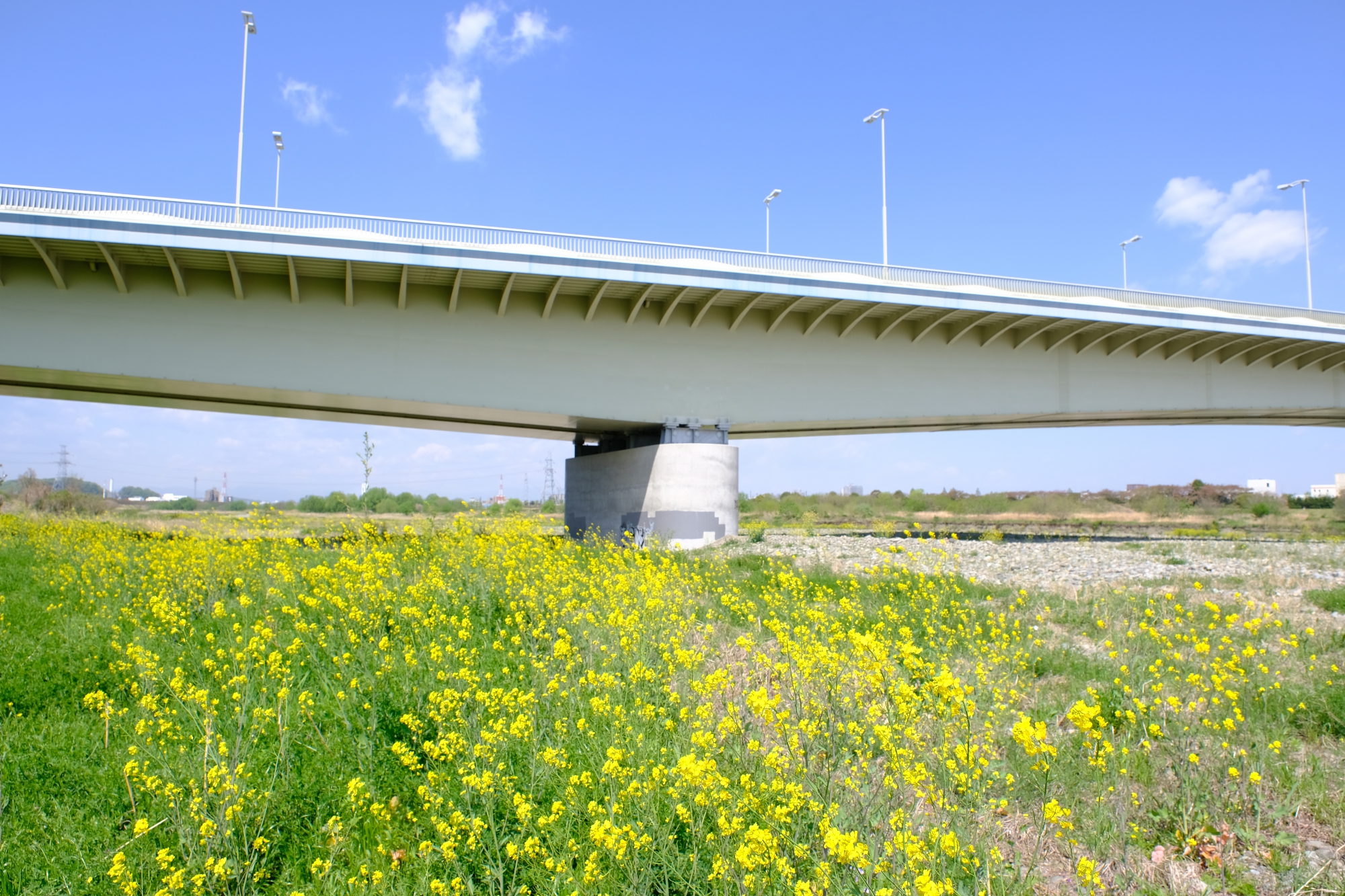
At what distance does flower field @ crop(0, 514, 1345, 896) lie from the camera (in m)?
3.06

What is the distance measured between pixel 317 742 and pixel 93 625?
14.1 feet

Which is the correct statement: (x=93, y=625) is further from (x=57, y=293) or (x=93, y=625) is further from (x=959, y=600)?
(x=57, y=293)

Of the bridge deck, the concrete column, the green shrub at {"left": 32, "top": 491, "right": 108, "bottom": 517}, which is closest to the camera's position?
the bridge deck

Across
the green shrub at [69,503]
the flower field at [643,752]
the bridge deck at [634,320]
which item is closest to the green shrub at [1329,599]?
the flower field at [643,752]

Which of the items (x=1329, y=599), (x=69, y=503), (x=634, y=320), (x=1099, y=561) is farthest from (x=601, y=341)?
(x=69, y=503)

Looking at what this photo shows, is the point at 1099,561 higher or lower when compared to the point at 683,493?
lower

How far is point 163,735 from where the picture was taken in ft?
14.7

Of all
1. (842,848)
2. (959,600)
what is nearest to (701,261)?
(959,600)

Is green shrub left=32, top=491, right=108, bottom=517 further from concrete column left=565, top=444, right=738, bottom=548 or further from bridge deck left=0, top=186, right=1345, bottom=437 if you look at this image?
concrete column left=565, top=444, right=738, bottom=548

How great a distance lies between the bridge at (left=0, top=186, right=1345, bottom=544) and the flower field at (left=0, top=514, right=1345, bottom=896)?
10035 millimetres

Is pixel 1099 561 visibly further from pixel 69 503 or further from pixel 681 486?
pixel 69 503

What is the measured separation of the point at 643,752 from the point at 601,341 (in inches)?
620

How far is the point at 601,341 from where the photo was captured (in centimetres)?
1884

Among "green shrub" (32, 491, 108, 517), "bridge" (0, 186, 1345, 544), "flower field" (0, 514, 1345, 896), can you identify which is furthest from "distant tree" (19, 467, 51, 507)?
"flower field" (0, 514, 1345, 896)
